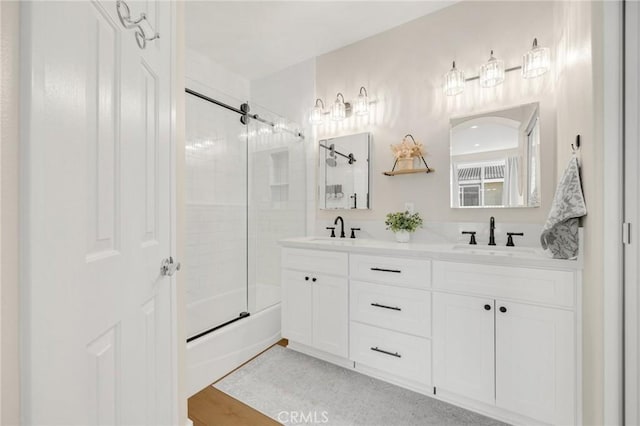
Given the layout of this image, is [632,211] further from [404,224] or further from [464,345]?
[404,224]

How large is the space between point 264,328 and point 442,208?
1.72m

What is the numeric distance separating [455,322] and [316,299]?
938mm

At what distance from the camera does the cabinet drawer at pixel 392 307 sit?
1.71 meters

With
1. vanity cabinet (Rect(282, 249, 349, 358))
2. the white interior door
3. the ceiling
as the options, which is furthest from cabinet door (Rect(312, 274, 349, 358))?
the ceiling

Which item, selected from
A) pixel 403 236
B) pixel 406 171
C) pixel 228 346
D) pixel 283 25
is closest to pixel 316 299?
pixel 228 346

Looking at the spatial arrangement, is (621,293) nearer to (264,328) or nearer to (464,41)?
(464,41)

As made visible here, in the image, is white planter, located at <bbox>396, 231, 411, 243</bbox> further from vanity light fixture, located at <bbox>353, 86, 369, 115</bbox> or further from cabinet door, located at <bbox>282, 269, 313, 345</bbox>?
vanity light fixture, located at <bbox>353, 86, 369, 115</bbox>

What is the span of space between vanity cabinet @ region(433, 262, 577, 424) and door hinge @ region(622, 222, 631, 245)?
1.36ft

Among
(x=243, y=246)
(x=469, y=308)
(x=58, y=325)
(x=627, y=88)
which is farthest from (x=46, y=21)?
(x=243, y=246)

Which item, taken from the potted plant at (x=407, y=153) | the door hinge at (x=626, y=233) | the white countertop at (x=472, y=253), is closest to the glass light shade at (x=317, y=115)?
the potted plant at (x=407, y=153)

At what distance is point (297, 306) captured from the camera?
2197 millimetres

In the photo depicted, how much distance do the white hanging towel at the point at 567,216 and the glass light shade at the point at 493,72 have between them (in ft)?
2.77

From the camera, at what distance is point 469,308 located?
5.19 ft

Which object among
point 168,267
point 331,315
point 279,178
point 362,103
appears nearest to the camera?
point 168,267
